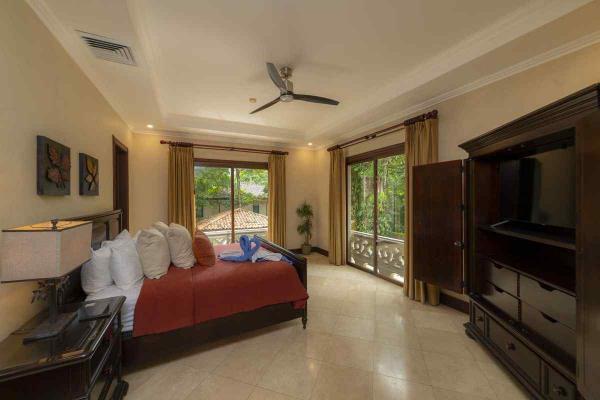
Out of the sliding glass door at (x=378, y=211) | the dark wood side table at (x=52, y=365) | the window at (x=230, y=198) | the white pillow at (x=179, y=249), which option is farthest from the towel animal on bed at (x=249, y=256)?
the window at (x=230, y=198)

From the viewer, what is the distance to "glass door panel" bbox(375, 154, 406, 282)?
3.62 m

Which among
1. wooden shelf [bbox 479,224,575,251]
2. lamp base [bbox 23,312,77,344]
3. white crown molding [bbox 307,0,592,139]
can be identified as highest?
white crown molding [bbox 307,0,592,139]

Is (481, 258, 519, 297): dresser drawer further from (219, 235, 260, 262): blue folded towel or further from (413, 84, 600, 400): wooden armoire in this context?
(219, 235, 260, 262): blue folded towel

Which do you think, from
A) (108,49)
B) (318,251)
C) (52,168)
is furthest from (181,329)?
(318,251)

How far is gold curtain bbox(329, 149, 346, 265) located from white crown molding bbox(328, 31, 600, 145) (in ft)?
3.22

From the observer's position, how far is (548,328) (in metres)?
1.53

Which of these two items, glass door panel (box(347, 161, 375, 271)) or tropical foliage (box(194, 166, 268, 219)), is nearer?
glass door panel (box(347, 161, 375, 271))

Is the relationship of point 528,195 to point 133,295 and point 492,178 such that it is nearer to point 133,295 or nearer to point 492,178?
point 492,178

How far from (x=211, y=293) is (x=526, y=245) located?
2.90 meters

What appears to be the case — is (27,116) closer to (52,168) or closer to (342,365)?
(52,168)

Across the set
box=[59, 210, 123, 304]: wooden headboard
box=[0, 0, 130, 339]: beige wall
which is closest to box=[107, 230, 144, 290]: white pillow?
box=[59, 210, 123, 304]: wooden headboard

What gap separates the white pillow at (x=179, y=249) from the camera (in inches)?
94.2

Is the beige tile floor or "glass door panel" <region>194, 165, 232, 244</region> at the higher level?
"glass door panel" <region>194, 165, 232, 244</region>

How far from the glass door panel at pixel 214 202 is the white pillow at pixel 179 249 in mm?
2272
